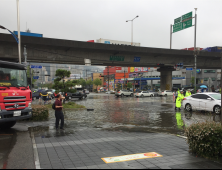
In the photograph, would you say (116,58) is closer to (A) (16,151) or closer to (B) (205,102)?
(B) (205,102)

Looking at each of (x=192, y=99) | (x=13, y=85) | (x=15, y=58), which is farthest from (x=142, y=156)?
(x=15, y=58)

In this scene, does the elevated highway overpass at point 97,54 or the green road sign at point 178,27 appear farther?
the green road sign at point 178,27

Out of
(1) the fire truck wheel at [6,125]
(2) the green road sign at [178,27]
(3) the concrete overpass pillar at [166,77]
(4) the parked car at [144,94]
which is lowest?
(4) the parked car at [144,94]

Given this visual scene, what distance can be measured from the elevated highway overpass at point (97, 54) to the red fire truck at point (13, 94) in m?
16.0

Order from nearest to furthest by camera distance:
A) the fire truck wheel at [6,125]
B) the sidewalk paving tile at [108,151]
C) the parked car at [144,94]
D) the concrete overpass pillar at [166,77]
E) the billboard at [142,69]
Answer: the sidewalk paving tile at [108,151], the fire truck wheel at [6,125], the concrete overpass pillar at [166,77], the parked car at [144,94], the billboard at [142,69]

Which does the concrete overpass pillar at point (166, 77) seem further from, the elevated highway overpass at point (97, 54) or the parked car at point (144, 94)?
the parked car at point (144, 94)

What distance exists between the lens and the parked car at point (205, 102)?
45.9ft

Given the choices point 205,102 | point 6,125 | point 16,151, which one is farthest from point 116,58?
point 16,151

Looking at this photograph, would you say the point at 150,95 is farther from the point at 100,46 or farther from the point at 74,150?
the point at 74,150

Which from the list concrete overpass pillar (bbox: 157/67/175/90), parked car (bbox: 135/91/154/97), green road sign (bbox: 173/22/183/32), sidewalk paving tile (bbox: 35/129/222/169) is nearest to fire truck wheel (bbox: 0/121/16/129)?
sidewalk paving tile (bbox: 35/129/222/169)

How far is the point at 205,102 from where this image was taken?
14.6 m

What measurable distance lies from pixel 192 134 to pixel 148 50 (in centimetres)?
2850

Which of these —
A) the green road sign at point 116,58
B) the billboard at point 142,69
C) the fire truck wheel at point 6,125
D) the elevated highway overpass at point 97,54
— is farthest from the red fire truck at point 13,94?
the billboard at point 142,69

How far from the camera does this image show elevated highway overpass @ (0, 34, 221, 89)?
78.4ft
